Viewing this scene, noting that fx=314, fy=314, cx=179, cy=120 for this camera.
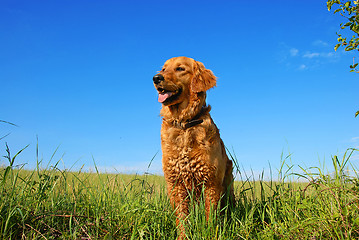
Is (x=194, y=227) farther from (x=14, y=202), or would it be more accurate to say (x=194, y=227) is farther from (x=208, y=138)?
(x=14, y=202)

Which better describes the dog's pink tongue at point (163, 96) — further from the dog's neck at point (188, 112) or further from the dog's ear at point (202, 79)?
the dog's ear at point (202, 79)

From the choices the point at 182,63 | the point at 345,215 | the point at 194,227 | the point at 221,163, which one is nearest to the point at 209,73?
the point at 182,63

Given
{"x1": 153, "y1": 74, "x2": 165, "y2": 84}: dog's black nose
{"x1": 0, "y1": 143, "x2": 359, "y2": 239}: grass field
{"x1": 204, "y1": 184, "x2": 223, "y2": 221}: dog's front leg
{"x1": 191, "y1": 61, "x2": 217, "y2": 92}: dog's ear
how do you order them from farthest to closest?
{"x1": 191, "y1": 61, "x2": 217, "y2": 92}: dog's ear < {"x1": 153, "y1": 74, "x2": 165, "y2": 84}: dog's black nose < {"x1": 204, "y1": 184, "x2": 223, "y2": 221}: dog's front leg < {"x1": 0, "y1": 143, "x2": 359, "y2": 239}: grass field

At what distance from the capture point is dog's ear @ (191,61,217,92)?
406 centimetres

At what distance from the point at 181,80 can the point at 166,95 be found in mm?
298

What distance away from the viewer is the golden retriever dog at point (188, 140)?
379 cm

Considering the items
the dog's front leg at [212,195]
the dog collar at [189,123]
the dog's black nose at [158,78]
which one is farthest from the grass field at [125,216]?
the dog's black nose at [158,78]

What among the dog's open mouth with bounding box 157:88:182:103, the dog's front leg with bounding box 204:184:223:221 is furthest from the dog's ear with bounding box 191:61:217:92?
the dog's front leg with bounding box 204:184:223:221

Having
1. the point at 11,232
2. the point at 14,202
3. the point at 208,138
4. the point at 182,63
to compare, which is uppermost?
the point at 182,63

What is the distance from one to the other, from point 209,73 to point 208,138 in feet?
3.22

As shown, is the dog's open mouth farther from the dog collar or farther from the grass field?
the grass field

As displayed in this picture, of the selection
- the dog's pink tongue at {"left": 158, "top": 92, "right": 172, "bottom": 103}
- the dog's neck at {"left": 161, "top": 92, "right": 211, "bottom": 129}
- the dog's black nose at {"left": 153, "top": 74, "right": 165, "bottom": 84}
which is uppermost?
the dog's black nose at {"left": 153, "top": 74, "right": 165, "bottom": 84}

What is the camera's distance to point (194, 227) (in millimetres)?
3328

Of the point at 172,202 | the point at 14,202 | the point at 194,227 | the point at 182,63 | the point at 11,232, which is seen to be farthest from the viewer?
the point at 182,63
